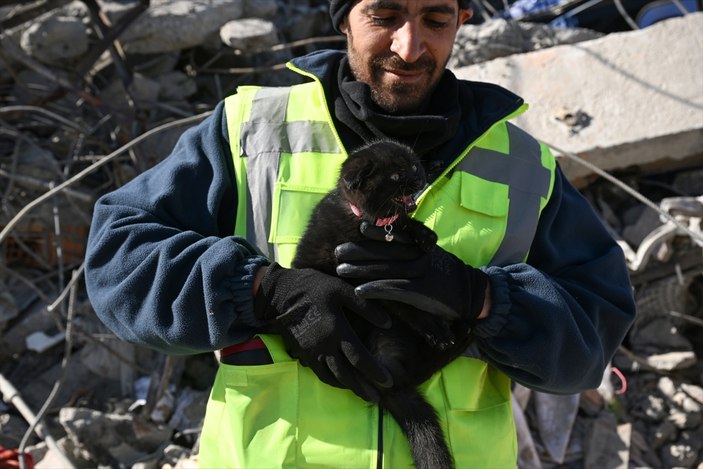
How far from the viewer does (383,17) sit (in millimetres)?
2430

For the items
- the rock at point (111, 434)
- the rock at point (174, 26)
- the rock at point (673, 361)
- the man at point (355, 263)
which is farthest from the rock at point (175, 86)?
the rock at point (673, 361)

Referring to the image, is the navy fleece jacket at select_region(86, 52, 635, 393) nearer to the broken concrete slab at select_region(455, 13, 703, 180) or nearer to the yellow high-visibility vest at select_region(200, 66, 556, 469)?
the yellow high-visibility vest at select_region(200, 66, 556, 469)

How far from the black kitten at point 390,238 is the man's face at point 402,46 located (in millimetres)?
244

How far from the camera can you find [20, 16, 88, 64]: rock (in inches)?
196

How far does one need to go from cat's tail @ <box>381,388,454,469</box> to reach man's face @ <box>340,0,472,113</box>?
855 millimetres

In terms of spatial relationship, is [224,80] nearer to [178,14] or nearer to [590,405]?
[178,14]

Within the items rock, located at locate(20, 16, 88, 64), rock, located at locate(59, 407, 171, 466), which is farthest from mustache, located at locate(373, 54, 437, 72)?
rock, located at locate(20, 16, 88, 64)

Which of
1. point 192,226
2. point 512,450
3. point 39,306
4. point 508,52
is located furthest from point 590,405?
point 39,306

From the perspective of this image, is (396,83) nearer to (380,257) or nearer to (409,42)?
(409,42)

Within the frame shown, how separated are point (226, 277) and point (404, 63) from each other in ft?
2.70

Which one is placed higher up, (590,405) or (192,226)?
(192,226)

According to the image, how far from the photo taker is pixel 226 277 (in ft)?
7.04

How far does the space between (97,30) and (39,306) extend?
5.78 feet

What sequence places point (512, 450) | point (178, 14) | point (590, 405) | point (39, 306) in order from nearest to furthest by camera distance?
point (512, 450) < point (590, 405) < point (39, 306) < point (178, 14)
